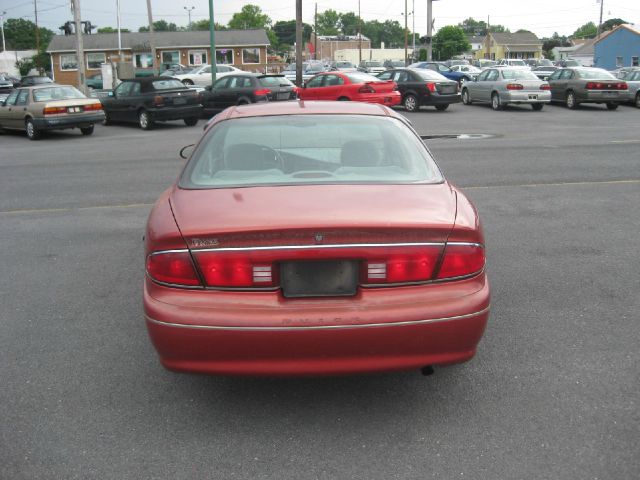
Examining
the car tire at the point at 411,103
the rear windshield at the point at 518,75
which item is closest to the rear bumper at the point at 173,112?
the car tire at the point at 411,103

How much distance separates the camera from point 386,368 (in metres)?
3.35

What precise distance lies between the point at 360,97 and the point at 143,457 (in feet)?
67.1

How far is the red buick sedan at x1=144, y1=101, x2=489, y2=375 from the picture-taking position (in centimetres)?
327

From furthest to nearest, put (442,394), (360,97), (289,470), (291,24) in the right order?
(291,24)
(360,97)
(442,394)
(289,470)

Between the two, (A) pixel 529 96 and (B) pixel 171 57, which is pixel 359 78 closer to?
(A) pixel 529 96

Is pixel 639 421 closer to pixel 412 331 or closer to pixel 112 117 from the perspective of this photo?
pixel 412 331

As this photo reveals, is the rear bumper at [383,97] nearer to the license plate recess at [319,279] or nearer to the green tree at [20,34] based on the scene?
the license plate recess at [319,279]

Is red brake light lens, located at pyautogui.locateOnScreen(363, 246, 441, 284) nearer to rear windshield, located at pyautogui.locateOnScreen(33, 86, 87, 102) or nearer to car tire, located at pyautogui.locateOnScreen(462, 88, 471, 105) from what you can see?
rear windshield, located at pyautogui.locateOnScreen(33, 86, 87, 102)

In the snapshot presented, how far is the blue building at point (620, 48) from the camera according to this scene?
62.2m

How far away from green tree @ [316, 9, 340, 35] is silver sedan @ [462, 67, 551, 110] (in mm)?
162981

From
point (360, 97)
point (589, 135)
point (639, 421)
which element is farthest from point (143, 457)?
point (360, 97)

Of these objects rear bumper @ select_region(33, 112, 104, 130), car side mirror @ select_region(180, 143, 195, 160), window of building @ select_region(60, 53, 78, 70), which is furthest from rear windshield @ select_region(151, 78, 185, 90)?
window of building @ select_region(60, 53, 78, 70)

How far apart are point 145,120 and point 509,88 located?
1248 cm

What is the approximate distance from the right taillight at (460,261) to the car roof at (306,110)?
1.64 meters
